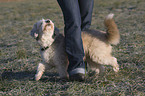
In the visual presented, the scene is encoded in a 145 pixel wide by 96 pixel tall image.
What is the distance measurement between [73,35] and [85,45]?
0.32 metres

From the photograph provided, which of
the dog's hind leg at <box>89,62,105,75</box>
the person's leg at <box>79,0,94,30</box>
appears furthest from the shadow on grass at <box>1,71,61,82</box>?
the person's leg at <box>79,0,94,30</box>

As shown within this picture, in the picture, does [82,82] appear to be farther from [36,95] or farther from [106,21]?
[106,21]

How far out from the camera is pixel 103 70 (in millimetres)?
2898

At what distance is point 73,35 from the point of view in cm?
235

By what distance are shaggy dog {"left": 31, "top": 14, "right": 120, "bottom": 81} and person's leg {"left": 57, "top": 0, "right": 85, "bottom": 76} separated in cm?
23

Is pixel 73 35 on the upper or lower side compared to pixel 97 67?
upper

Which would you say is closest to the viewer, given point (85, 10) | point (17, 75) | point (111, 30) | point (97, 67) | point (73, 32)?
point (73, 32)

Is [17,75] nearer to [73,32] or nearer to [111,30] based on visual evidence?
[73,32]

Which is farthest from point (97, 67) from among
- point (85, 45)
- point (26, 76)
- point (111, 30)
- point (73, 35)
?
point (26, 76)

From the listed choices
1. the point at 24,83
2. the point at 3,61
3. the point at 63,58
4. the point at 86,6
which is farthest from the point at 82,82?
Result: the point at 3,61

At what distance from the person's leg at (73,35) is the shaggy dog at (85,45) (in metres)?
0.23

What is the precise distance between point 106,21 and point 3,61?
8.22 feet

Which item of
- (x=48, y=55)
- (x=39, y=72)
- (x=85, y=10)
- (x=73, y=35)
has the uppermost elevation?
(x=85, y=10)

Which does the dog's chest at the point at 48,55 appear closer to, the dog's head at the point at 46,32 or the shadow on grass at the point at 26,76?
the dog's head at the point at 46,32
